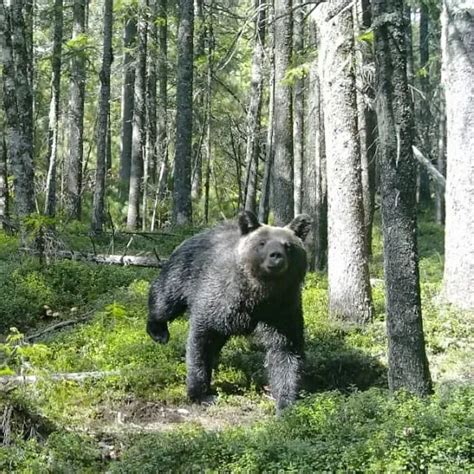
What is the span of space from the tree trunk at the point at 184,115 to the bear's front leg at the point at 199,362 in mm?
13446

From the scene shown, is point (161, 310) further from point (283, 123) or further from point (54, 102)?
point (54, 102)

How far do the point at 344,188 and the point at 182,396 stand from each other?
14.3 ft

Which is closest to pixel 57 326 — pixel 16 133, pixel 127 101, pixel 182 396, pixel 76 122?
pixel 182 396

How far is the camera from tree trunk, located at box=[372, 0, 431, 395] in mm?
7023

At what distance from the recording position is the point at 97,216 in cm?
2073

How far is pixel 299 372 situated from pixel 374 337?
2.50m

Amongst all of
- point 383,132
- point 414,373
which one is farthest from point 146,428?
point 383,132

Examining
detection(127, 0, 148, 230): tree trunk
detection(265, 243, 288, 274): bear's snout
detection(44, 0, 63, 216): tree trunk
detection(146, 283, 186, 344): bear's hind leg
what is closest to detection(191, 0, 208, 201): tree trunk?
detection(127, 0, 148, 230): tree trunk

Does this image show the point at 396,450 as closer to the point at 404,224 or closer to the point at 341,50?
the point at 404,224

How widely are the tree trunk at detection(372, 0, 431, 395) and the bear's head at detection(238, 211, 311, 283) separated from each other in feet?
4.84

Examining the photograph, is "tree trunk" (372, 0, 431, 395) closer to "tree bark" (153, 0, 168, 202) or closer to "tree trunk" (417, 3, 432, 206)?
"tree bark" (153, 0, 168, 202)

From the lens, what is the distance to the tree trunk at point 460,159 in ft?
37.4

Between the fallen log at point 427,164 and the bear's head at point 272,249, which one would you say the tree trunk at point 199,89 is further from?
the bear's head at point 272,249

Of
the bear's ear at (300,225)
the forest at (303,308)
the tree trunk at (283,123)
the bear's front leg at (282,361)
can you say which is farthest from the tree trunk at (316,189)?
the bear's front leg at (282,361)
